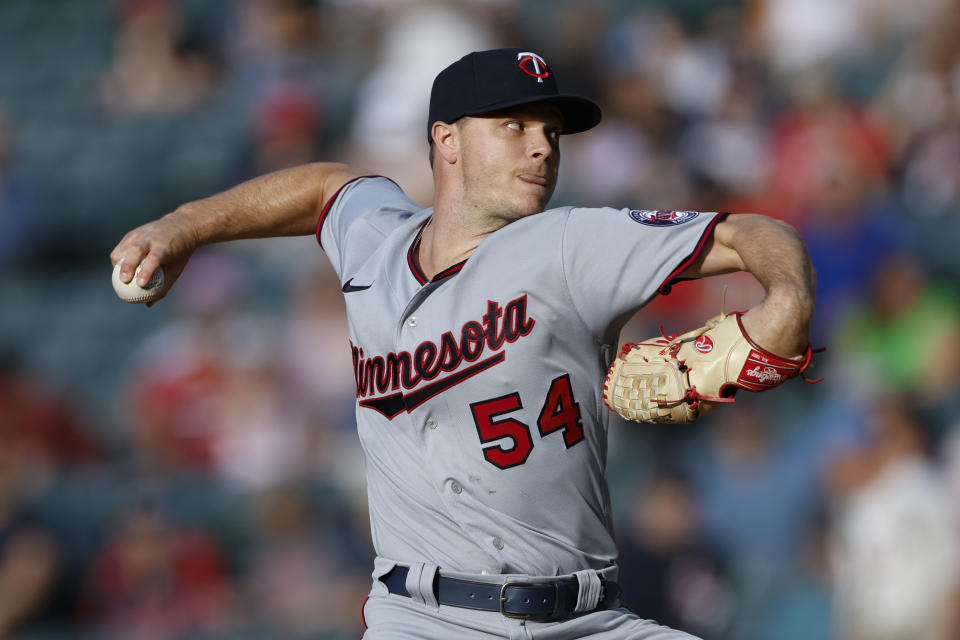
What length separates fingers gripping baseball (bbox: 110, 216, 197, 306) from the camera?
8.36ft

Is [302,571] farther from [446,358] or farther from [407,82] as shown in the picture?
[446,358]

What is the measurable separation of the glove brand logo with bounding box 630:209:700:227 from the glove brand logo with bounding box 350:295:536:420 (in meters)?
0.30

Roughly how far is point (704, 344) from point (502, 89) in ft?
2.71

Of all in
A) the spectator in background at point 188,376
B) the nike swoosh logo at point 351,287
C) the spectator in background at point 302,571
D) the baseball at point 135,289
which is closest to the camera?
the baseball at point 135,289

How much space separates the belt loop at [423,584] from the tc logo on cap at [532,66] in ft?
3.74

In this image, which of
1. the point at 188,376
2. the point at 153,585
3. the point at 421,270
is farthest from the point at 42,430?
the point at 421,270

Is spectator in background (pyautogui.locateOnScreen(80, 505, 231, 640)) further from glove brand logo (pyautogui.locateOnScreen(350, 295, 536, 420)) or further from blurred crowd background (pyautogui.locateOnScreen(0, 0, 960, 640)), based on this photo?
glove brand logo (pyautogui.locateOnScreen(350, 295, 536, 420))

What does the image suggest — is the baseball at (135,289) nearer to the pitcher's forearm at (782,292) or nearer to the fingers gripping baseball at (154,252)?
the fingers gripping baseball at (154,252)

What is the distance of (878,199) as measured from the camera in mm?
5809

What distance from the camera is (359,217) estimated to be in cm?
299

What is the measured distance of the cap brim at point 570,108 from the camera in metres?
2.59

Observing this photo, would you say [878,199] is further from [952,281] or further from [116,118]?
[116,118]

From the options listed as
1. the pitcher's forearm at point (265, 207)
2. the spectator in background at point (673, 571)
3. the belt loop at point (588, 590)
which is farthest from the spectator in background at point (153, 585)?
the belt loop at point (588, 590)

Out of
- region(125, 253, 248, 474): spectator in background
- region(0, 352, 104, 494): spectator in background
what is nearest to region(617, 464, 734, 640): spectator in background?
region(125, 253, 248, 474): spectator in background
